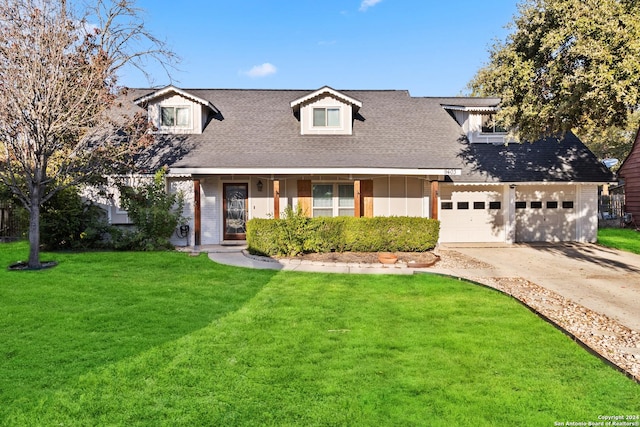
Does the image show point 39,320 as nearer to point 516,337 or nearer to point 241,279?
point 241,279

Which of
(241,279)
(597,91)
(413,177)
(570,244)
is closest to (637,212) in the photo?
(570,244)

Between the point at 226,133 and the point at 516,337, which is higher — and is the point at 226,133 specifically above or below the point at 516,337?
above

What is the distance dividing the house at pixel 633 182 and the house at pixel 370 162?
5836 millimetres

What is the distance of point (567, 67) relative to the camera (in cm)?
1004

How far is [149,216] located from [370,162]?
7748 mm

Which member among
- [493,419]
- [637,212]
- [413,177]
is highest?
[413,177]

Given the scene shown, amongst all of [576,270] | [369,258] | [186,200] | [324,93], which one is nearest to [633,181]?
[576,270]

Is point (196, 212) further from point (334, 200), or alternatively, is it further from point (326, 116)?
point (326, 116)

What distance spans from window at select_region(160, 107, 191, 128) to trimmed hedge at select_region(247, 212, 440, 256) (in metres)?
6.24

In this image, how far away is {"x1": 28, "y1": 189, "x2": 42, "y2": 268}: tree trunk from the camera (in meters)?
9.62

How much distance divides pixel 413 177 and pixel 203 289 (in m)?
10.2

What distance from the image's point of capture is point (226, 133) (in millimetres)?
15617

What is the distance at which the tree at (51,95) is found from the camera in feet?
30.7

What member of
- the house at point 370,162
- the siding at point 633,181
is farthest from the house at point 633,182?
the house at point 370,162
